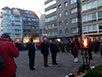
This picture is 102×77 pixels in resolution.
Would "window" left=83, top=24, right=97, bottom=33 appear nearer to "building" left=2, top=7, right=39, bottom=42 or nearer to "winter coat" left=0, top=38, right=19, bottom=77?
"winter coat" left=0, top=38, right=19, bottom=77

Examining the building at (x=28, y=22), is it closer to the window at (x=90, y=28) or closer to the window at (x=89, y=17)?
the window at (x=89, y=17)

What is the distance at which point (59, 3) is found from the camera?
49875mm

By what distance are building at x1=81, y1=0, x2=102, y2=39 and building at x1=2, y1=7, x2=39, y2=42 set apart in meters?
46.3

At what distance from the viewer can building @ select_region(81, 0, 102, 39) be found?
3394 cm

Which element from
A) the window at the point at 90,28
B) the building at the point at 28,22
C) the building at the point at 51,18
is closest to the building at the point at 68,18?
the window at the point at 90,28

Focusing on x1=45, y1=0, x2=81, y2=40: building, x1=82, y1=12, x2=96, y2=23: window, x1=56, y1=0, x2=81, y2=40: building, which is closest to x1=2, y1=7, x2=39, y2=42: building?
x1=45, y1=0, x2=81, y2=40: building

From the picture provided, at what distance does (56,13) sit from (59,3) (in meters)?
4.23

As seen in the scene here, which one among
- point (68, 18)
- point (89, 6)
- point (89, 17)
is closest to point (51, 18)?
point (68, 18)

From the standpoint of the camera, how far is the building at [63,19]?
41.4 metres

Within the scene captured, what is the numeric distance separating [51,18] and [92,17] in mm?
23863

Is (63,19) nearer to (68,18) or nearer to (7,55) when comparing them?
(68,18)

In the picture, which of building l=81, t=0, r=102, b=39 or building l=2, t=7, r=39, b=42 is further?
building l=2, t=7, r=39, b=42

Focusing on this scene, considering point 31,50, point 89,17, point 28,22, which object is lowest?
point 31,50

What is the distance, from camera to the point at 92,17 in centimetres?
3591
